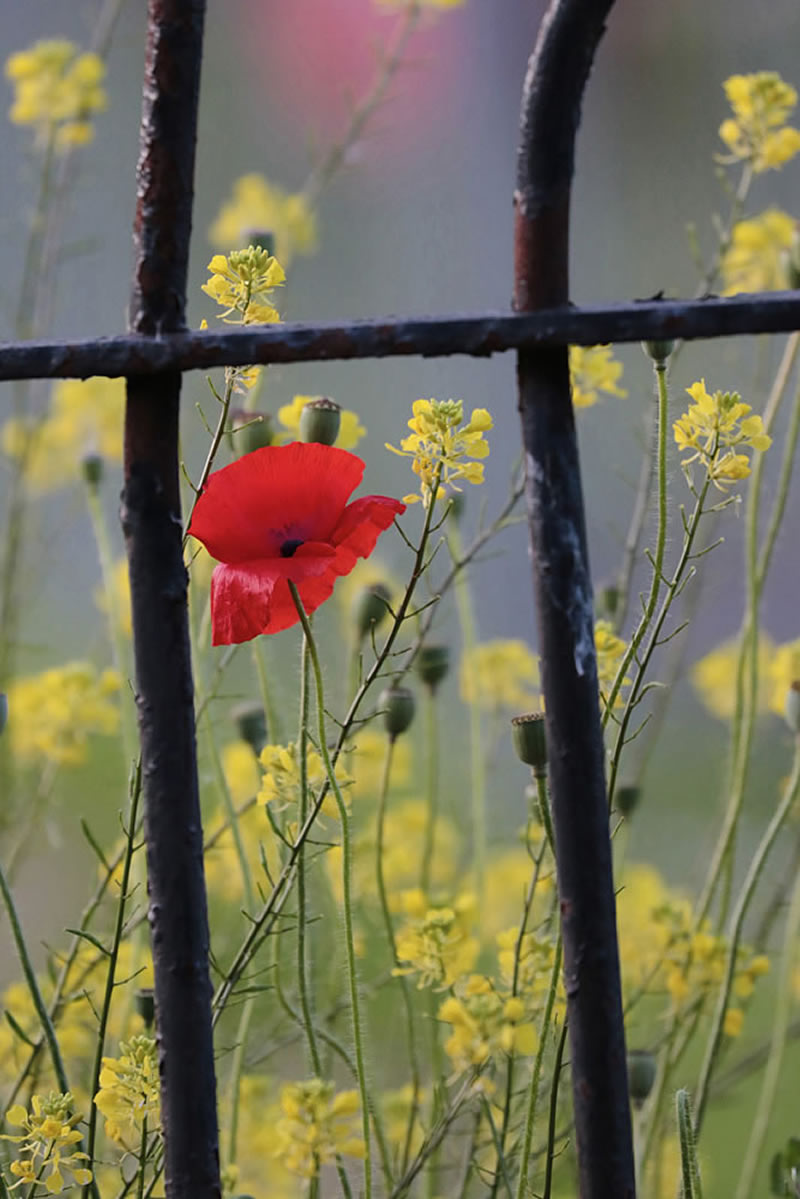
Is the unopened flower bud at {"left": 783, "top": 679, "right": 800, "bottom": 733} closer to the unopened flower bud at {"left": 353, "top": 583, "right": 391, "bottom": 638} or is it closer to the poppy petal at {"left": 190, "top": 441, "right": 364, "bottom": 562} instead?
the unopened flower bud at {"left": 353, "top": 583, "right": 391, "bottom": 638}

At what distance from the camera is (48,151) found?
3.91ft

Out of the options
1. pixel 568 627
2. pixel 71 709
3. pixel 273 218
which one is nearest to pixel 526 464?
pixel 568 627

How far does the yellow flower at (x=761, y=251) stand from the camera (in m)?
1.03

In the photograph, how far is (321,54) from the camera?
2.67m

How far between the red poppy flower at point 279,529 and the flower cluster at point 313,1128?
0.22 metres

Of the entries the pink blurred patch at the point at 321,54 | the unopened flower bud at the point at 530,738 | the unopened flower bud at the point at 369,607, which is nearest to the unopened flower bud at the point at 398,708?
the unopened flower bud at the point at 369,607

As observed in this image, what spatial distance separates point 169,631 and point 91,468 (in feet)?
1.54

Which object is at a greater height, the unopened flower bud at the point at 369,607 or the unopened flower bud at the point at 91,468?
the unopened flower bud at the point at 91,468

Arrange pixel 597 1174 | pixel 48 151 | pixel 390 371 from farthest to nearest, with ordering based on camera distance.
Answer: pixel 390 371, pixel 48 151, pixel 597 1174

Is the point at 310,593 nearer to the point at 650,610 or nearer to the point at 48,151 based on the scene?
the point at 650,610

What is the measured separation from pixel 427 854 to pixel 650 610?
0.38 metres

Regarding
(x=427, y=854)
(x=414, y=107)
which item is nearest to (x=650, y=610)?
(x=427, y=854)

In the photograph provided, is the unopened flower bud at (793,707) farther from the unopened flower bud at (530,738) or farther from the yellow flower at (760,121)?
the yellow flower at (760,121)

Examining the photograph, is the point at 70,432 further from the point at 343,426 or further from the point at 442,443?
the point at 442,443
